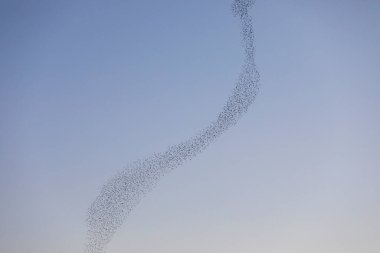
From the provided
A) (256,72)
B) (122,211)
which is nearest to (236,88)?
(256,72)

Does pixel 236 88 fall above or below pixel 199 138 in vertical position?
above

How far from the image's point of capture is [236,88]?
17422mm

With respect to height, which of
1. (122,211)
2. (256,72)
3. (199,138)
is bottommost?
(122,211)

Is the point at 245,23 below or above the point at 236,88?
above

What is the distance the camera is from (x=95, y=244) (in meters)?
17.4

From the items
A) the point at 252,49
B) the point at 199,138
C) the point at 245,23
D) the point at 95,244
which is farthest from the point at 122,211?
the point at 245,23

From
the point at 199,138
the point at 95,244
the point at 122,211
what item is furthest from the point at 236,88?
the point at 95,244

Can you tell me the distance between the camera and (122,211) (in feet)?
59.5

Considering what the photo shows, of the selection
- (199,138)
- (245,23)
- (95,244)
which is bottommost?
(95,244)

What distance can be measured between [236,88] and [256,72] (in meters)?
1.89

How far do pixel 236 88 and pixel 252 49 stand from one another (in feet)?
10.5

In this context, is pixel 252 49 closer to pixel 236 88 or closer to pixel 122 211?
pixel 236 88

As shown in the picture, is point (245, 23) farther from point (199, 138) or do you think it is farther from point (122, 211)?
point (122, 211)

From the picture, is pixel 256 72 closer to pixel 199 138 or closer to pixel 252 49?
pixel 252 49
